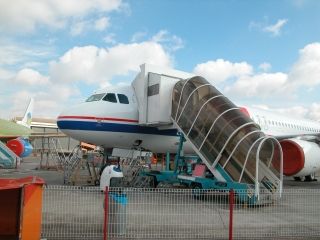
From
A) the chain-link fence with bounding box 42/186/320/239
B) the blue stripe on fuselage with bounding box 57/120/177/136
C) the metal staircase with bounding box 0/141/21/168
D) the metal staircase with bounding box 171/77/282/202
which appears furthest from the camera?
the metal staircase with bounding box 0/141/21/168

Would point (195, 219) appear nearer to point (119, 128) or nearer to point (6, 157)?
point (119, 128)

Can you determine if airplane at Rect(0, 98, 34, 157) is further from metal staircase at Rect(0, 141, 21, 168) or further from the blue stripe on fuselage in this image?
the blue stripe on fuselage

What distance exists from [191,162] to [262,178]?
13.1 feet

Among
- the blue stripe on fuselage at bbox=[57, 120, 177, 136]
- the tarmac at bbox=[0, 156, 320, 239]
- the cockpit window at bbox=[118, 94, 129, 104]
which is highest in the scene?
the cockpit window at bbox=[118, 94, 129, 104]

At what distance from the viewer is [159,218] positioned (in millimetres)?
8406

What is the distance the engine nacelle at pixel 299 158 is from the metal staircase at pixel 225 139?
167 centimetres

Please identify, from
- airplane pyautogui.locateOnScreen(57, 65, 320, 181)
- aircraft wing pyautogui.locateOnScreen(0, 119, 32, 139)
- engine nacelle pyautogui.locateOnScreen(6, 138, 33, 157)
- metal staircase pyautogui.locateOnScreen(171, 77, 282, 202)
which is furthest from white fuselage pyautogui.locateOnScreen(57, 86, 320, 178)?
aircraft wing pyautogui.locateOnScreen(0, 119, 32, 139)

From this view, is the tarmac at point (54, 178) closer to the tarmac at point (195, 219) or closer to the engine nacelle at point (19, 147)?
the engine nacelle at point (19, 147)

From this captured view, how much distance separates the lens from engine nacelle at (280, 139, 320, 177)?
51.4ft

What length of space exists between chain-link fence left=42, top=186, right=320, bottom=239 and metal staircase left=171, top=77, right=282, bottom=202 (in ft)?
4.63

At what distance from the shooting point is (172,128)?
15.6 m

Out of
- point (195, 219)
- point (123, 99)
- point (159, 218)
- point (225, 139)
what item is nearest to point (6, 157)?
point (123, 99)

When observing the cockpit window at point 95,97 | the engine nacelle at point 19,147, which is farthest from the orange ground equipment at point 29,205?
the engine nacelle at point 19,147

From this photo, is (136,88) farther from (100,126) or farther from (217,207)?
(217,207)
